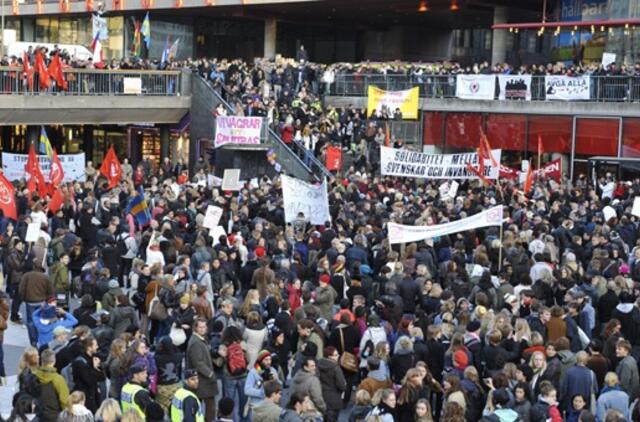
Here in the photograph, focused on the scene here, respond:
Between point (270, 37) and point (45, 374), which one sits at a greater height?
point (270, 37)

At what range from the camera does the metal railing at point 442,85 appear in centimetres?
3853

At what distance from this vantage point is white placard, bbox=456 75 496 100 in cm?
4162

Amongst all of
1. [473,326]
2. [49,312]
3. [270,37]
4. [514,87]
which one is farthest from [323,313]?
[270,37]

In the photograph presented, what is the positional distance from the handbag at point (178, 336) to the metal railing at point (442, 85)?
89.8 ft

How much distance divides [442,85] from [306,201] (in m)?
21.0

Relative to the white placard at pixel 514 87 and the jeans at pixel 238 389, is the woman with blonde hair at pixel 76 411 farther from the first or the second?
the white placard at pixel 514 87

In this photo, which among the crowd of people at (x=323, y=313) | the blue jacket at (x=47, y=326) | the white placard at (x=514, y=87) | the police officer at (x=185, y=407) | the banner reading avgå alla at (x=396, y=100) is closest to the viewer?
the police officer at (x=185, y=407)

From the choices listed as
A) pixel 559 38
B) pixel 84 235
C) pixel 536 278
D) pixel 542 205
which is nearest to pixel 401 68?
pixel 559 38

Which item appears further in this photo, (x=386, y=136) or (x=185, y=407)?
(x=386, y=136)

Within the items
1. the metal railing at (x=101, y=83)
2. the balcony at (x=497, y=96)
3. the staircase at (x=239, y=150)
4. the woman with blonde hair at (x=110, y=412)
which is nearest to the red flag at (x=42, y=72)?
the metal railing at (x=101, y=83)

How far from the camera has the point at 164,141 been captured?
46562 mm

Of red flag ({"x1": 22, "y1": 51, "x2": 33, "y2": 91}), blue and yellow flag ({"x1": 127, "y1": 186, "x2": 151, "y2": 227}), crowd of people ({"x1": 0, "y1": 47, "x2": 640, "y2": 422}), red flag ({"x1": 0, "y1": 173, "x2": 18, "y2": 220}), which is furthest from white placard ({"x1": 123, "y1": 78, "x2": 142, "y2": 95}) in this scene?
red flag ({"x1": 0, "y1": 173, "x2": 18, "y2": 220})

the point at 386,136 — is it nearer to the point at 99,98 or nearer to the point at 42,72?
the point at 99,98

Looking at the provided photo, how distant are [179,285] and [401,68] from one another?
96.6 ft
